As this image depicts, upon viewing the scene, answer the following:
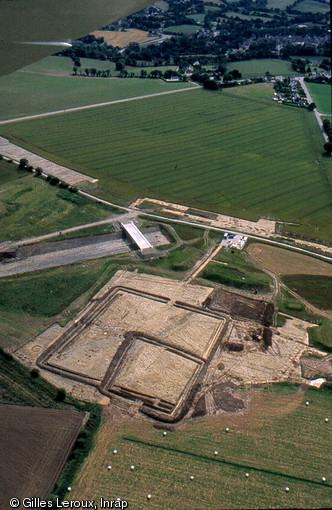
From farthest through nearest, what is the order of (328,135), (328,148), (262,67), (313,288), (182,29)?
(182,29) < (262,67) < (328,135) < (328,148) < (313,288)

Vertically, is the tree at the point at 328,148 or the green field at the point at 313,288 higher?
the tree at the point at 328,148

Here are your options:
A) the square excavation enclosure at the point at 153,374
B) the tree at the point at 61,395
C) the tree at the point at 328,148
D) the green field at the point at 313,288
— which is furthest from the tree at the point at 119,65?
the tree at the point at 61,395

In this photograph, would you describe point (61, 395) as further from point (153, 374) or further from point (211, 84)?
point (211, 84)

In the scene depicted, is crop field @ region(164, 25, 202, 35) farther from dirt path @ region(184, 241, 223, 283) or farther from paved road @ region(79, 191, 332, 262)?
dirt path @ region(184, 241, 223, 283)

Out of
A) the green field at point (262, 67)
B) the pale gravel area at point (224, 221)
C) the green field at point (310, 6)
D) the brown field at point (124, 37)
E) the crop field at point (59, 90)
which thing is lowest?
the pale gravel area at point (224, 221)

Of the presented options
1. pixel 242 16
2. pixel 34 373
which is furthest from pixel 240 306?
pixel 242 16

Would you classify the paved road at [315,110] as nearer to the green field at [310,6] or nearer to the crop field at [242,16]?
the crop field at [242,16]

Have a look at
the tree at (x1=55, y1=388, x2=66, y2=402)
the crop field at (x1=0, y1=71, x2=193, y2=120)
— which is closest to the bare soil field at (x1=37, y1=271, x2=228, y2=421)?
the tree at (x1=55, y1=388, x2=66, y2=402)

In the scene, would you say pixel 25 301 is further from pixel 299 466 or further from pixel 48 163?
pixel 48 163
